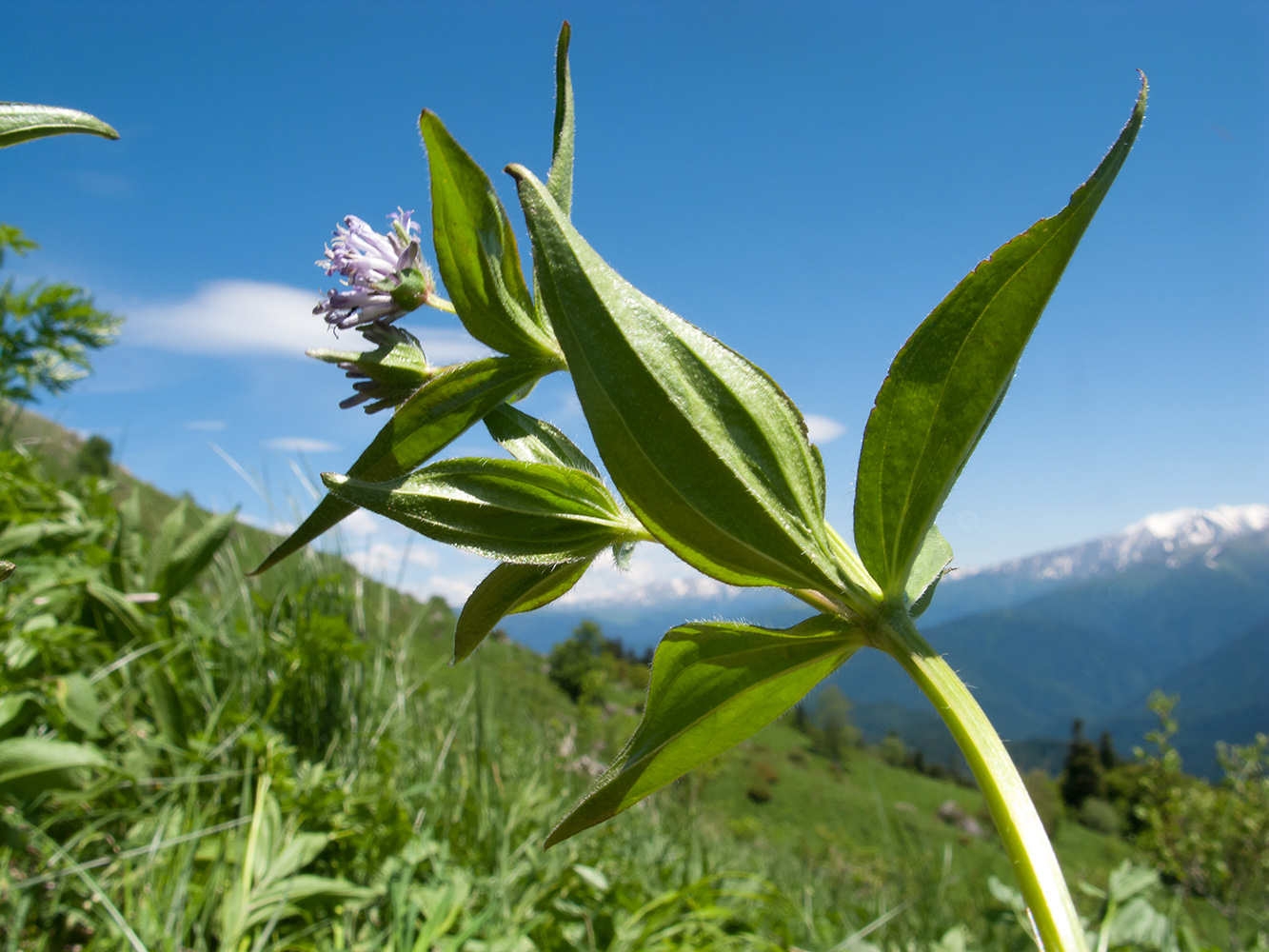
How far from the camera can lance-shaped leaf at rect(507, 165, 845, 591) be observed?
0.56 meters

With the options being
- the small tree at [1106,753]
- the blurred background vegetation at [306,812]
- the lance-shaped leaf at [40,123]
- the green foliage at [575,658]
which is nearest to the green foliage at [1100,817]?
the small tree at [1106,753]

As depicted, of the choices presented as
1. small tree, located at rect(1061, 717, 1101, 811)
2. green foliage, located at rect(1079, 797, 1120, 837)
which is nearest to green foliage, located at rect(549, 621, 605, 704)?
green foliage, located at rect(1079, 797, 1120, 837)

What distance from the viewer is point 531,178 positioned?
1.85 ft

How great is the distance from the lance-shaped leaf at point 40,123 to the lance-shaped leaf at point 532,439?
426mm

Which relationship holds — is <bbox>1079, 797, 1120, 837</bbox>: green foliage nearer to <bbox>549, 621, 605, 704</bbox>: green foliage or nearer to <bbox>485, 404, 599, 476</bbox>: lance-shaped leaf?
<bbox>549, 621, 605, 704</bbox>: green foliage

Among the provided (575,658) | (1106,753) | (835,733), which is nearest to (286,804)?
(575,658)

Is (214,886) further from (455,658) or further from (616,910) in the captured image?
(455,658)

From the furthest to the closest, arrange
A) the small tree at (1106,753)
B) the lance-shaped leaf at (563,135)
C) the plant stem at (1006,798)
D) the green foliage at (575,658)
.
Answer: the small tree at (1106,753)
the green foliage at (575,658)
the lance-shaped leaf at (563,135)
the plant stem at (1006,798)

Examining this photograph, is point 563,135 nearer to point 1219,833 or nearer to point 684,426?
point 684,426

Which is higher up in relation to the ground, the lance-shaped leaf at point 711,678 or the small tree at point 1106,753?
the lance-shaped leaf at point 711,678

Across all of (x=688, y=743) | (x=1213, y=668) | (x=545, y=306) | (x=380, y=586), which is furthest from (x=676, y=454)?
(x=1213, y=668)

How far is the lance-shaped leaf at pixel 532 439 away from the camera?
864 millimetres

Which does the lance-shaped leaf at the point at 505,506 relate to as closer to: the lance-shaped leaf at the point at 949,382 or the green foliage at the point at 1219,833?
the lance-shaped leaf at the point at 949,382

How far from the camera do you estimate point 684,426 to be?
609 millimetres
